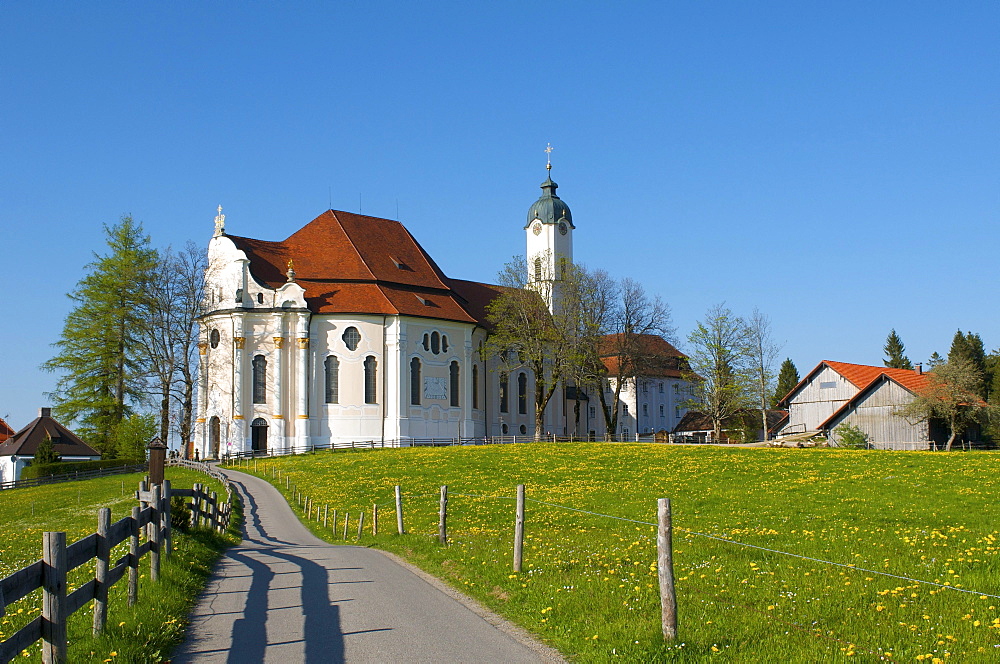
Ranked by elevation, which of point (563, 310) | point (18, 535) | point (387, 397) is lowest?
point (18, 535)

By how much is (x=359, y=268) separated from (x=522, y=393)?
16768mm

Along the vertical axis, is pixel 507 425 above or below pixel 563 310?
below

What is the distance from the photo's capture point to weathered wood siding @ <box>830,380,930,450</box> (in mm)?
53500

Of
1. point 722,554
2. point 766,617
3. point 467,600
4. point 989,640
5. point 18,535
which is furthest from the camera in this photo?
point 18,535

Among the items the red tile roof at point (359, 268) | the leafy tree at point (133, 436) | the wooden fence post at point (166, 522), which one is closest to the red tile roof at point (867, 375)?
the red tile roof at point (359, 268)

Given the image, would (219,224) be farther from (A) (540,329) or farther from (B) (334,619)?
(B) (334,619)

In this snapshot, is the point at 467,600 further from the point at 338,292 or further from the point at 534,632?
the point at 338,292

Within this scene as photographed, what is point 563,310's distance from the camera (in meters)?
65.4

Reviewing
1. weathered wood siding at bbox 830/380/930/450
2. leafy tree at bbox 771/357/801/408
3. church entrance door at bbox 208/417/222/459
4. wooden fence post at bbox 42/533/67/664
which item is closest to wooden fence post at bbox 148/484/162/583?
wooden fence post at bbox 42/533/67/664

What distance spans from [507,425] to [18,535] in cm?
4682

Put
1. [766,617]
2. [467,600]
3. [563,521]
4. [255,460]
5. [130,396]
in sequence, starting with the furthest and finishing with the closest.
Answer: [130,396] < [255,460] < [563,521] < [467,600] < [766,617]

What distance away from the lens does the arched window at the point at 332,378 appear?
6119cm

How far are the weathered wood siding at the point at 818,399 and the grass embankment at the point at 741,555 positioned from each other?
24960 mm

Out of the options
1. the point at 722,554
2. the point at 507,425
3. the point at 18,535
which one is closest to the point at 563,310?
the point at 507,425
